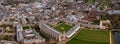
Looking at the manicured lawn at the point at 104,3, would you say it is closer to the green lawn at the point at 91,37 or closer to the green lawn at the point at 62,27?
the green lawn at the point at 62,27

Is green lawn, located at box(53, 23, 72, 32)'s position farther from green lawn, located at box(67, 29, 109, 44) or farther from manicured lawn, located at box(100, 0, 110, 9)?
manicured lawn, located at box(100, 0, 110, 9)

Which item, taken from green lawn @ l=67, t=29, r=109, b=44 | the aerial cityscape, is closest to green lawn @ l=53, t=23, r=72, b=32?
the aerial cityscape

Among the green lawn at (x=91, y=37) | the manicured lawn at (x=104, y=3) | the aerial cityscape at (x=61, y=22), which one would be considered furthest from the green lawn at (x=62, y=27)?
the manicured lawn at (x=104, y=3)

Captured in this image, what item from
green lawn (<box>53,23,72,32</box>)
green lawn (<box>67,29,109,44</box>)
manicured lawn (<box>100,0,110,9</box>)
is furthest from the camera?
manicured lawn (<box>100,0,110,9</box>)

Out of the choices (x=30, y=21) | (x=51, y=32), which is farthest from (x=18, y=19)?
(x=51, y=32)

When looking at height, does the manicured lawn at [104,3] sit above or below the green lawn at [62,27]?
below

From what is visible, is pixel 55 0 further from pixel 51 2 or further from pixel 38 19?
pixel 38 19

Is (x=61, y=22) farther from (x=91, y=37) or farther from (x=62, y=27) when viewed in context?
(x=91, y=37)

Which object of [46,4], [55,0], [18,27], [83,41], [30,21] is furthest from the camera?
[55,0]

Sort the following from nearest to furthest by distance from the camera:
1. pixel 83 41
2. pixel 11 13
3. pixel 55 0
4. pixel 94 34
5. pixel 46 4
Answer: pixel 83 41
pixel 94 34
pixel 11 13
pixel 46 4
pixel 55 0
